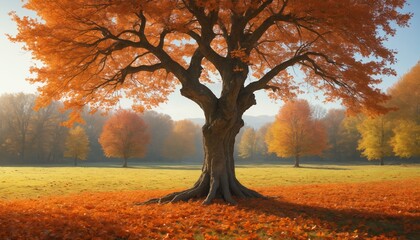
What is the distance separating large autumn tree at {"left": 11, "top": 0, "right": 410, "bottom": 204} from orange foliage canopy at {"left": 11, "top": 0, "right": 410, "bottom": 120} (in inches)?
1.3

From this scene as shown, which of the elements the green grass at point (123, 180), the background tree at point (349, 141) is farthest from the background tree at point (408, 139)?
the background tree at point (349, 141)

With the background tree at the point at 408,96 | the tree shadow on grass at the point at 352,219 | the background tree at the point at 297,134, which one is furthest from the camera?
the background tree at the point at 297,134

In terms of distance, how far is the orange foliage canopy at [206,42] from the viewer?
32.0 ft

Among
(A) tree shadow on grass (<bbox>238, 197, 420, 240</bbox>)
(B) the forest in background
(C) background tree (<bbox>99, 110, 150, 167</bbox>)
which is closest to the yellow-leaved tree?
(B) the forest in background

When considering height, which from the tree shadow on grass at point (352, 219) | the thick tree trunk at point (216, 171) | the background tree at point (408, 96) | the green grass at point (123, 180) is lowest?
the green grass at point (123, 180)

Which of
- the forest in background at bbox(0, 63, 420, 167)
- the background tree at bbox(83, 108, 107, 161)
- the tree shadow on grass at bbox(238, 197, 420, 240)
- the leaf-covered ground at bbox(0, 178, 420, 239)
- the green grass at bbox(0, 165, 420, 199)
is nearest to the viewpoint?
the leaf-covered ground at bbox(0, 178, 420, 239)

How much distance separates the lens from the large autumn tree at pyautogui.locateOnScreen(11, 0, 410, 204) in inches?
385

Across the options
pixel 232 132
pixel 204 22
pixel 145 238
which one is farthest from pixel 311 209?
pixel 204 22

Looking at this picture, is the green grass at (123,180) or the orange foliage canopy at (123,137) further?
the orange foliage canopy at (123,137)

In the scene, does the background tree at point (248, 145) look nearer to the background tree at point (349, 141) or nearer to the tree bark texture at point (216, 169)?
the background tree at point (349, 141)

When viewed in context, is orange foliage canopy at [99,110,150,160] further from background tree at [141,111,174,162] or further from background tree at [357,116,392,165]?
background tree at [357,116,392,165]

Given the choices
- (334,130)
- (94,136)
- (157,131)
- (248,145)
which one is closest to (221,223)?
(94,136)

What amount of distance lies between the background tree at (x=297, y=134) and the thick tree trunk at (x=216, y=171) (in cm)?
4095

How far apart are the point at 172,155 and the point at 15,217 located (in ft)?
259
